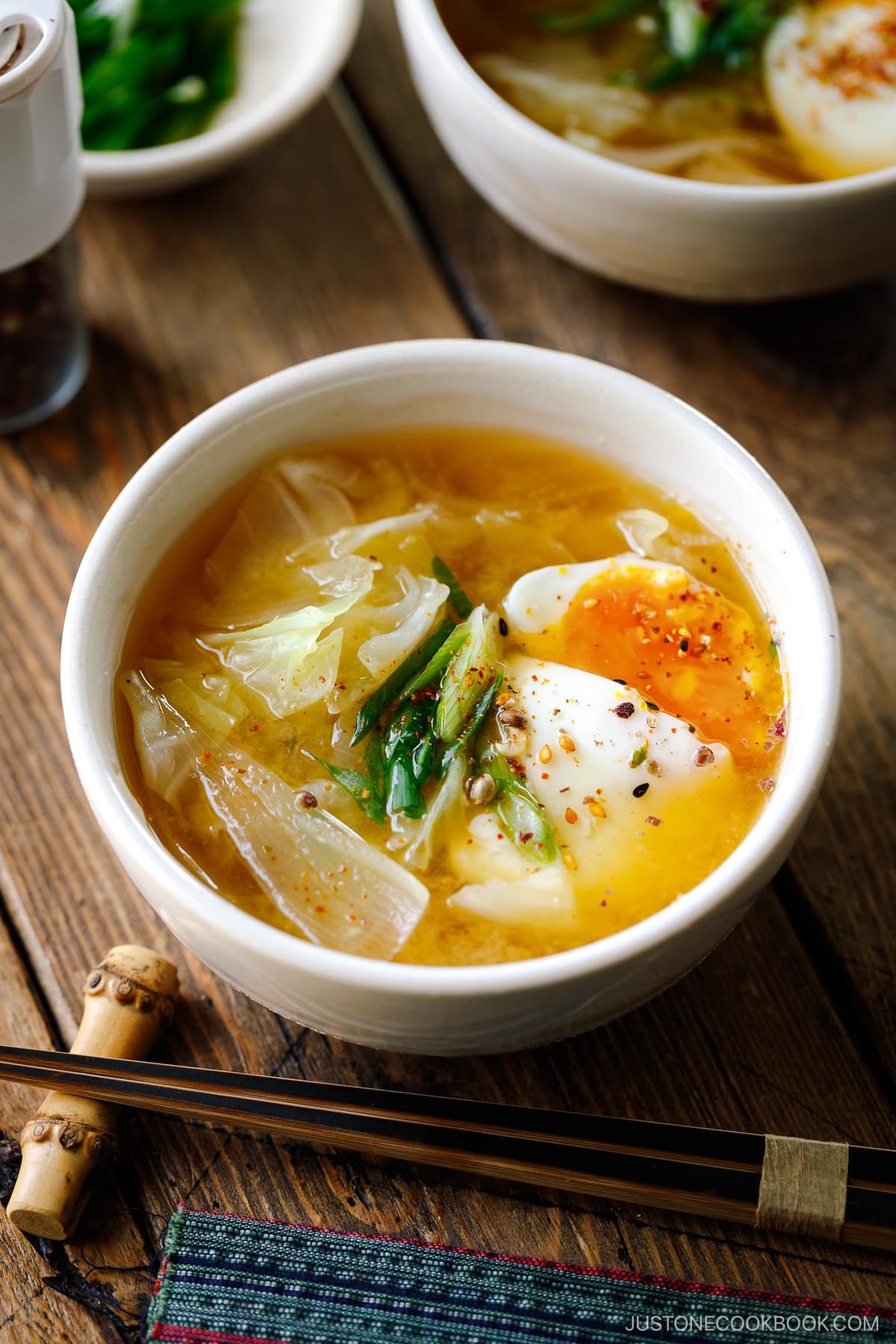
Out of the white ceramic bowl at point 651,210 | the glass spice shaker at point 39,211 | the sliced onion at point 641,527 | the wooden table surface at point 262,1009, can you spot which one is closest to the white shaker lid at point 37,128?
the glass spice shaker at point 39,211

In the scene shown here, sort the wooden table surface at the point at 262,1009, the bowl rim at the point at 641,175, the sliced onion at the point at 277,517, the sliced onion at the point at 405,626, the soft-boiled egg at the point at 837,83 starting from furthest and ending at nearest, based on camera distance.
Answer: the soft-boiled egg at the point at 837,83 < the bowl rim at the point at 641,175 < the sliced onion at the point at 277,517 < the sliced onion at the point at 405,626 < the wooden table surface at the point at 262,1009

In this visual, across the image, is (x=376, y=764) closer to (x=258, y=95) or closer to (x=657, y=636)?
(x=657, y=636)

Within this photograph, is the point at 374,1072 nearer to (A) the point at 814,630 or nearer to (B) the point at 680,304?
(A) the point at 814,630

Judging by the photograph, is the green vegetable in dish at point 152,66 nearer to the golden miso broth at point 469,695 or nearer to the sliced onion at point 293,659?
the golden miso broth at point 469,695

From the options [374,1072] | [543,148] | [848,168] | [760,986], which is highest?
[543,148]

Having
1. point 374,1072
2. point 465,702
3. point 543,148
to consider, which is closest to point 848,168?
point 543,148
